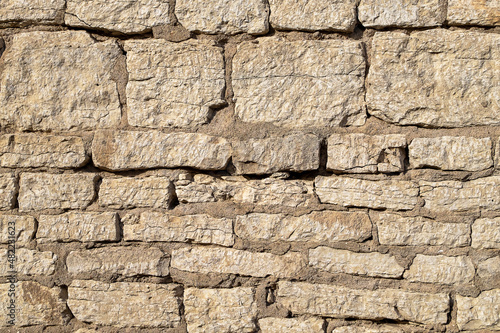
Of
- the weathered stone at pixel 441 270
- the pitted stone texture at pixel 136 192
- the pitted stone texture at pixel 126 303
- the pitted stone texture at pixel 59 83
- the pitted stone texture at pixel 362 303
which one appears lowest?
the pitted stone texture at pixel 126 303

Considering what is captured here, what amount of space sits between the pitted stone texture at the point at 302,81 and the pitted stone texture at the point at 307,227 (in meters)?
0.44

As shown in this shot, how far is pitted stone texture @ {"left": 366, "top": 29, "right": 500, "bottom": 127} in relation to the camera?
195 cm

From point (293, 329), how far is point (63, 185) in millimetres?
1332

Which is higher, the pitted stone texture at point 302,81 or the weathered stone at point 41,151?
the pitted stone texture at point 302,81

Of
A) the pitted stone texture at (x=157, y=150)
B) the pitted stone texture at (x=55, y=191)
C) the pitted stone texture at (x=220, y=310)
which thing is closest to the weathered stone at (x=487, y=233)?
the pitted stone texture at (x=220, y=310)

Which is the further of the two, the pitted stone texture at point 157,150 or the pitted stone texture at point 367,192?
the pitted stone texture at point 157,150

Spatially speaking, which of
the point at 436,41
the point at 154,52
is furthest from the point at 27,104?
the point at 436,41

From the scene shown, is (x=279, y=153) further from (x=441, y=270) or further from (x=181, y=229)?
(x=441, y=270)

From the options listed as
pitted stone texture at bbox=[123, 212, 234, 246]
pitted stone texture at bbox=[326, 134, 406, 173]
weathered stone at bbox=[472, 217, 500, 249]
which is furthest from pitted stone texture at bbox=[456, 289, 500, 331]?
pitted stone texture at bbox=[123, 212, 234, 246]

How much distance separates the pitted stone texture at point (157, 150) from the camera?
2.06m

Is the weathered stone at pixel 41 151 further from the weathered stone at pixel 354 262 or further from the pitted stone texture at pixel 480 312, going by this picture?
the pitted stone texture at pixel 480 312

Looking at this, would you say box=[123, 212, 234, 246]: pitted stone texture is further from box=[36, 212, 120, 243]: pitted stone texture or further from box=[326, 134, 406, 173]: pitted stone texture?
box=[326, 134, 406, 173]: pitted stone texture

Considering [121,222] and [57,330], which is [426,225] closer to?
[121,222]

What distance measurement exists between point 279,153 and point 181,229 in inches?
23.7
